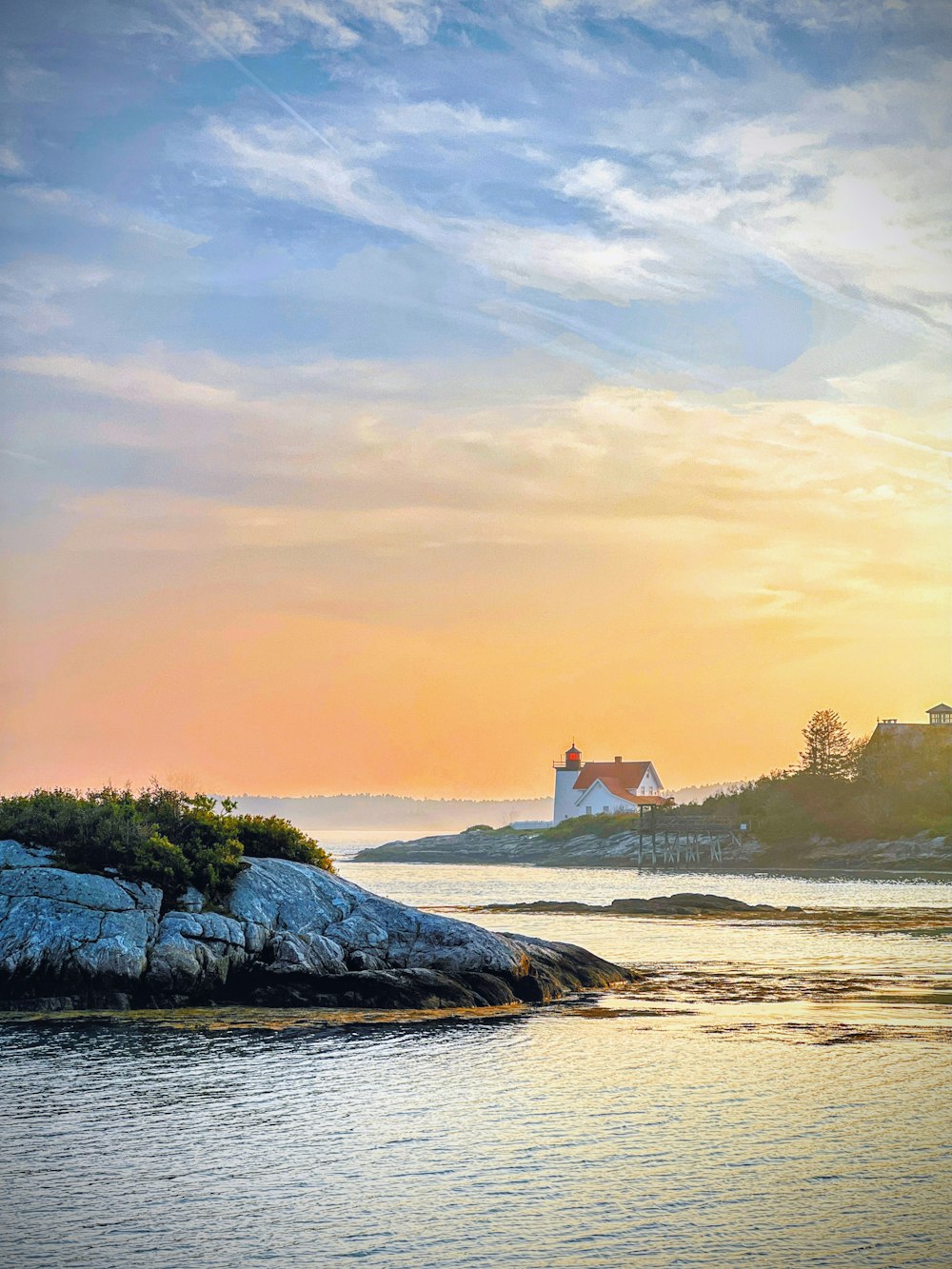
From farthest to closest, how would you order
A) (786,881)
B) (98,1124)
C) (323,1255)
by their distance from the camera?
(786,881)
(98,1124)
(323,1255)

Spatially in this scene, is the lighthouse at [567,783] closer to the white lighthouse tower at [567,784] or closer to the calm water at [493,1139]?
the white lighthouse tower at [567,784]

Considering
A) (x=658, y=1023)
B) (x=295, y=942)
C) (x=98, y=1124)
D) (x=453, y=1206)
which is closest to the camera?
(x=453, y=1206)

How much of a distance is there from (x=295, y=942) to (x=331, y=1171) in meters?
11.6

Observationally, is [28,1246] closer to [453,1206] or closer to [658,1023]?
[453,1206]

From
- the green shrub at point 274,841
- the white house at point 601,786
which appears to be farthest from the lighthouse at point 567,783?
the green shrub at point 274,841

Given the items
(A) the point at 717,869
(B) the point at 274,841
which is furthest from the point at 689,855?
(B) the point at 274,841

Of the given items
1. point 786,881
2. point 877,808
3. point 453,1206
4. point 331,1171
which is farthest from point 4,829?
point 877,808

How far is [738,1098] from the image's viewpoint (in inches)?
614

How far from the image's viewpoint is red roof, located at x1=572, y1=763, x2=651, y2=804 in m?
155

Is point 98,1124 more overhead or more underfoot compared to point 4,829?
more underfoot

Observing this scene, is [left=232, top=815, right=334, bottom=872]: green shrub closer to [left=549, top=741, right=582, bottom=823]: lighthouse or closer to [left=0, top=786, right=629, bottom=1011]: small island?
[left=0, top=786, right=629, bottom=1011]: small island

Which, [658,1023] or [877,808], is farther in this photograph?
[877,808]

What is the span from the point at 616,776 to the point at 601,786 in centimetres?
438

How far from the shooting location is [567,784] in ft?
525
